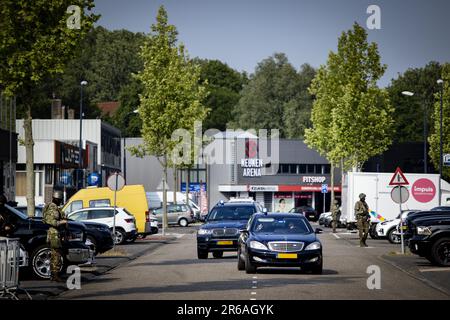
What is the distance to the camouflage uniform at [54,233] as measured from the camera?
78.8 feet

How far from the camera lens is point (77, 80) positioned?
140 meters

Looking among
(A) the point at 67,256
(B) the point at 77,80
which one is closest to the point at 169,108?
(A) the point at 67,256

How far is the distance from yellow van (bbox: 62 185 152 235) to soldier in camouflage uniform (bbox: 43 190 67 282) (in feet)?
77.7

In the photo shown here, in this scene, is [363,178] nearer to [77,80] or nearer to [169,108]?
[169,108]

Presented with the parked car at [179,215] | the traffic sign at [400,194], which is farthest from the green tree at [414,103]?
the traffic sign at [400,194]

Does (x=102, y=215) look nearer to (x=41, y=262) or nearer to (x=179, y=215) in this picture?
(x=41, y=262)

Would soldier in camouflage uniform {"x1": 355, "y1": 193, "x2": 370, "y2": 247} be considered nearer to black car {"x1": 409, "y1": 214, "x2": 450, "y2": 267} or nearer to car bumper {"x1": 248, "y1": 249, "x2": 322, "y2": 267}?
A: black car {"x1": 409, "y1": 214, "x2": 450, "y2": 267}

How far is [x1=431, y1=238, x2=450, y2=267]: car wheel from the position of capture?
30.4m

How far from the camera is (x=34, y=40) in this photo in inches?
1294

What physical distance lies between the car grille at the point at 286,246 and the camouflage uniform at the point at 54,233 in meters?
4.76

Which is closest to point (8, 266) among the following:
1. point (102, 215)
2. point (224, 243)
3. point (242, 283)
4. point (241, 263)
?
point (242, 283)

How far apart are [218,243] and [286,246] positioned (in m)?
7.42

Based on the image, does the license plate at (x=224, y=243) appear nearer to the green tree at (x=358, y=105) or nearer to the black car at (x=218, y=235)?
the black car at (x=218, y=235)
